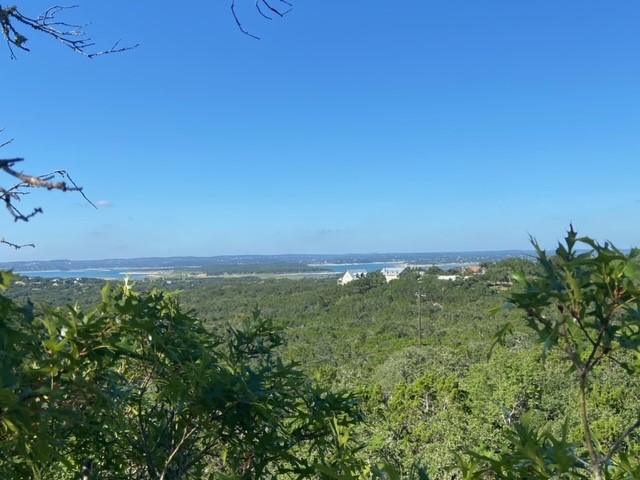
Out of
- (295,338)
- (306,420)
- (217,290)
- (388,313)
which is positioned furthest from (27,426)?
(217,290)

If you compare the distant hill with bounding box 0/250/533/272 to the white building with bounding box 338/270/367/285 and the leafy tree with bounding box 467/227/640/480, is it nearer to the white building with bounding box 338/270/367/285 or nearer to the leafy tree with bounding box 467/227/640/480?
the white building with bounding box 338/270/367/285

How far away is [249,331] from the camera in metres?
1.71

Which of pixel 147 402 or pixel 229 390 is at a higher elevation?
pixel 229 390

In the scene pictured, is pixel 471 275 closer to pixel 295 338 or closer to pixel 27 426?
pixel 295 338

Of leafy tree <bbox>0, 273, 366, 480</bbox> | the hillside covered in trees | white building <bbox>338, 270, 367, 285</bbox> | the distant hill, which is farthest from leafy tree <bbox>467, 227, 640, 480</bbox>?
white building <bbox>338, 270, 367, 285</bbox>

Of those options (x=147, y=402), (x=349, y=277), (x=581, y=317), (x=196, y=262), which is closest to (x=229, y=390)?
(x=147, y=402)

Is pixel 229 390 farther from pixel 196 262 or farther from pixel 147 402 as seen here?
pixel 196 262

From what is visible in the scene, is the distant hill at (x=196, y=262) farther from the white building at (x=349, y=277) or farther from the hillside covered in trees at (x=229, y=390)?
the hillside covered in trees at (x=229, y=390)

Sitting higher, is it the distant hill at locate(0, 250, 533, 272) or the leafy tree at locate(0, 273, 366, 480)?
the leafy tree at locate(0, 273, 366, 480)

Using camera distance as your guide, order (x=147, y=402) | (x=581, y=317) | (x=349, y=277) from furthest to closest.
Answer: (x=349, y=277) < (x=147, y=402) < (x=581, y=317)

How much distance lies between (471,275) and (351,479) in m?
49.1

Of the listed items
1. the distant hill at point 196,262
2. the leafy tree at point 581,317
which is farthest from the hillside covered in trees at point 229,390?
the distant hill at point 196,262

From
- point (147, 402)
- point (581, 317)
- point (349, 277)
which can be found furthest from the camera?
point (349, 277)

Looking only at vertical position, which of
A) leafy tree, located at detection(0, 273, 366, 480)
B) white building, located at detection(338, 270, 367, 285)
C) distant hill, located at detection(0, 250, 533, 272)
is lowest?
white building, located at detection(338, 270, 367, 285)
